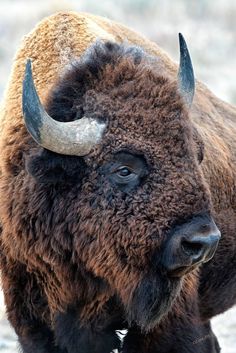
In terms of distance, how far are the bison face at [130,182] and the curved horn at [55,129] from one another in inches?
0.4

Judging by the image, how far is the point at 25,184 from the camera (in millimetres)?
5789

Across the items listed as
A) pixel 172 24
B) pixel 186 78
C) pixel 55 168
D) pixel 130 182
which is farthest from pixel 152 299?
pixel 172 24

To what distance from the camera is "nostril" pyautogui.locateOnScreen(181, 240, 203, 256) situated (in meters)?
5.29

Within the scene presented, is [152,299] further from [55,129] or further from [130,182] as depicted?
[55,129]

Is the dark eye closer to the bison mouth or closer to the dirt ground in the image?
the bison mouth

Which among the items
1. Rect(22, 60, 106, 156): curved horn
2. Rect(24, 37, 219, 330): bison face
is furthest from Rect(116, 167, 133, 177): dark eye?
Rect(22, 60, 106, 156): curved horn

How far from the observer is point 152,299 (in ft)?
18.6

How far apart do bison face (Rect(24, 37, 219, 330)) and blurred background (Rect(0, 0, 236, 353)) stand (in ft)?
38.2

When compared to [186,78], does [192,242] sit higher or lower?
lower

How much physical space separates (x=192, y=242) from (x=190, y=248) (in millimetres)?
75

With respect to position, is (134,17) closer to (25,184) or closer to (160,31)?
(160,31)

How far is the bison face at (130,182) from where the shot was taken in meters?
5.43

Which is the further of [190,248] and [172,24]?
[172,24]

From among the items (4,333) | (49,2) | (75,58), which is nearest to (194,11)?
(49,2)
